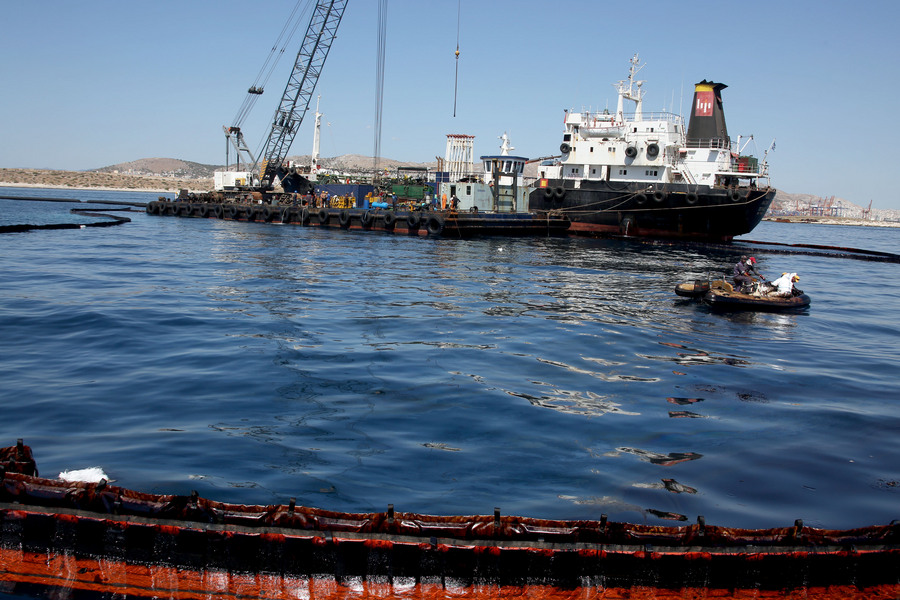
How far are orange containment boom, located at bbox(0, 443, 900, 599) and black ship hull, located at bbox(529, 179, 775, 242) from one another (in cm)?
4357

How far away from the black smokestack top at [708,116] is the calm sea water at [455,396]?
29.0m

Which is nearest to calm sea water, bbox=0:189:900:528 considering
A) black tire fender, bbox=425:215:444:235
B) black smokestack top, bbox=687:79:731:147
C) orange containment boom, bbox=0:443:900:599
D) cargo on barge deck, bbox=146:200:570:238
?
orange containment boom, bbox=0:443:900:599

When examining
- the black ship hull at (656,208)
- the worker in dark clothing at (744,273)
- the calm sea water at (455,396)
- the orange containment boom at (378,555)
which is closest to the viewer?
the orange containment boom at (378,555)

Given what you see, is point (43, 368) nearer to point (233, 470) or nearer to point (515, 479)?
point (233, 470)

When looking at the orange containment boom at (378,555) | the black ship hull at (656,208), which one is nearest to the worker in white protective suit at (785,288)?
the orange containment boom at (378,555)

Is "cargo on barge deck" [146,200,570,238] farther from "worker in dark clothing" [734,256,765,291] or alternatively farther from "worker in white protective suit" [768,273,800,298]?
"worker in white protective suit" [768,273,800,298]

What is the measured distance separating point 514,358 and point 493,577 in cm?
909

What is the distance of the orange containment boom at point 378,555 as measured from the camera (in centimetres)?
555

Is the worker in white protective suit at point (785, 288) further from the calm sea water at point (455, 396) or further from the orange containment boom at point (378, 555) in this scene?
the orange containment boom at point (378, 555)

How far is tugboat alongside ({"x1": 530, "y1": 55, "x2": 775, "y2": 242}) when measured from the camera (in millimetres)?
46625

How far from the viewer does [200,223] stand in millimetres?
57281

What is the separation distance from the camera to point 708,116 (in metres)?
51.2

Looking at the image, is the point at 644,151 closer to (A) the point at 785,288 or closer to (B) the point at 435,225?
(B) the point at 435,225

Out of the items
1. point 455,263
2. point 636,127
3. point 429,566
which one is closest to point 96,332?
point 429,566
